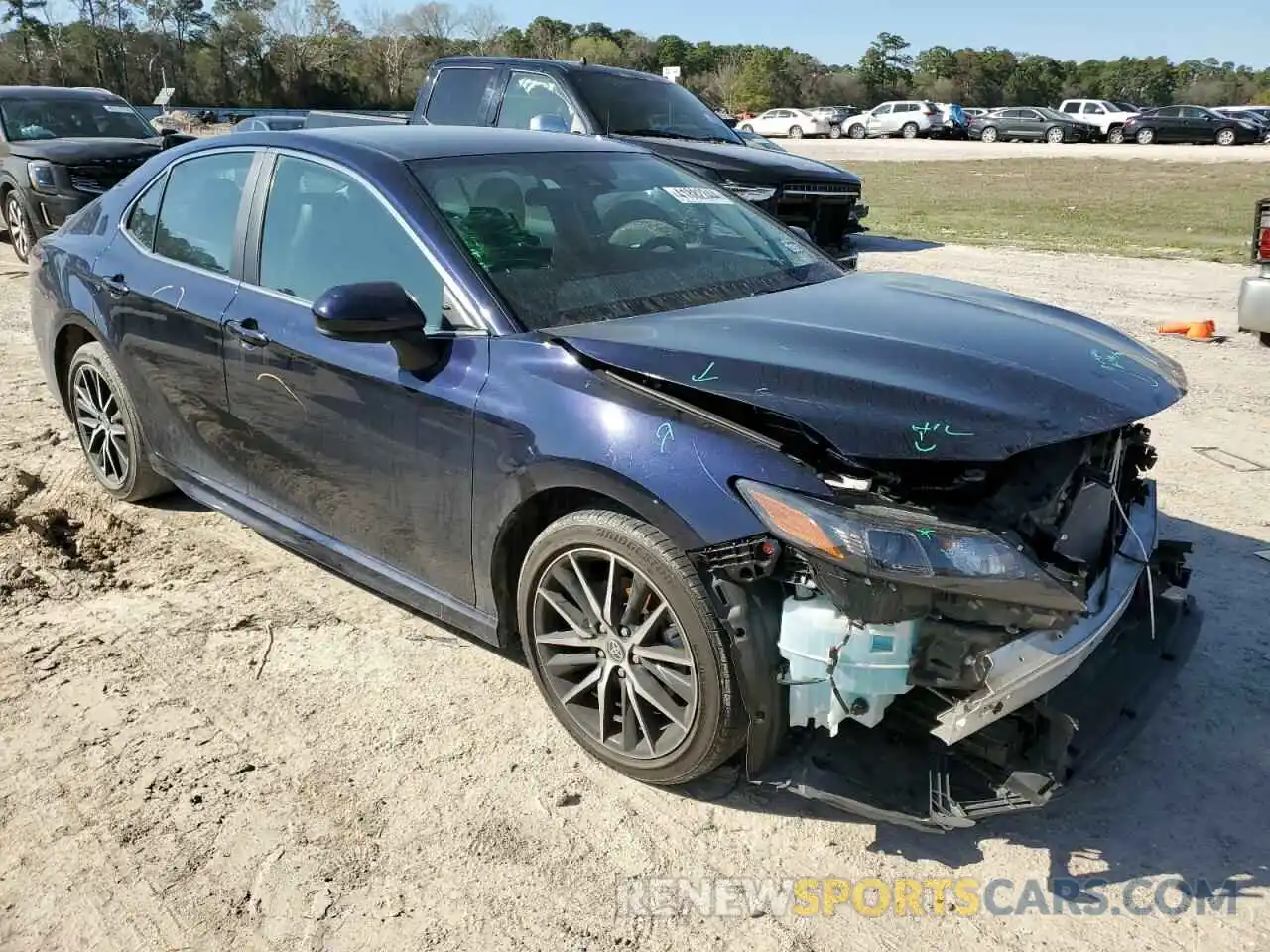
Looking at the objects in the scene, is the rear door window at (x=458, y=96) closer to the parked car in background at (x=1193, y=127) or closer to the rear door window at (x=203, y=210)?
the rear door window at (x=203, y=210)

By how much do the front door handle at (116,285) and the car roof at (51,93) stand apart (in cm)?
924

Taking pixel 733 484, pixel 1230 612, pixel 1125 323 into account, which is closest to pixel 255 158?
pixel 733 484

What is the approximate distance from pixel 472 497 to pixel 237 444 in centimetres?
133

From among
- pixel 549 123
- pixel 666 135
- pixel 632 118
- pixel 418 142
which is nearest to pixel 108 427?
pixel 418 142

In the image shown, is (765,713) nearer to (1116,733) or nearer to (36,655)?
(1116,733)

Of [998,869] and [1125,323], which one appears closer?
[998,869]

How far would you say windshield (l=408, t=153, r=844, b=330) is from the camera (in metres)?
3.28

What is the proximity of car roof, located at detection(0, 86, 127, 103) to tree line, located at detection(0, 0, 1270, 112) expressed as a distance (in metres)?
45.2

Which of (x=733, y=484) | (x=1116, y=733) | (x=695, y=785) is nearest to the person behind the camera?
(x=733, y=484)

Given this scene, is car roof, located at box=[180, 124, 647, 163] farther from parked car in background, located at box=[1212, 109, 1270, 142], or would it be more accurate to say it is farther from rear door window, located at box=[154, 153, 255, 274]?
parked car in background, located at box=[1212, 109, 1270, 142]

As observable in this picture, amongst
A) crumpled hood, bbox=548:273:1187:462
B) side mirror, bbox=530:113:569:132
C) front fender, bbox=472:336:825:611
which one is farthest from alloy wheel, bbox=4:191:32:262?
crumpled hood, bbox=548:273:1187:462

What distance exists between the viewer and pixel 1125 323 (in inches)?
340

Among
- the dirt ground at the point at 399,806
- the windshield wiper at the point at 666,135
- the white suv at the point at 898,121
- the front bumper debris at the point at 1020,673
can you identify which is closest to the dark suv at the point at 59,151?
the windshield wiper at the point at 666,135

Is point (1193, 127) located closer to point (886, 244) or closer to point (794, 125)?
point (794, 125)
